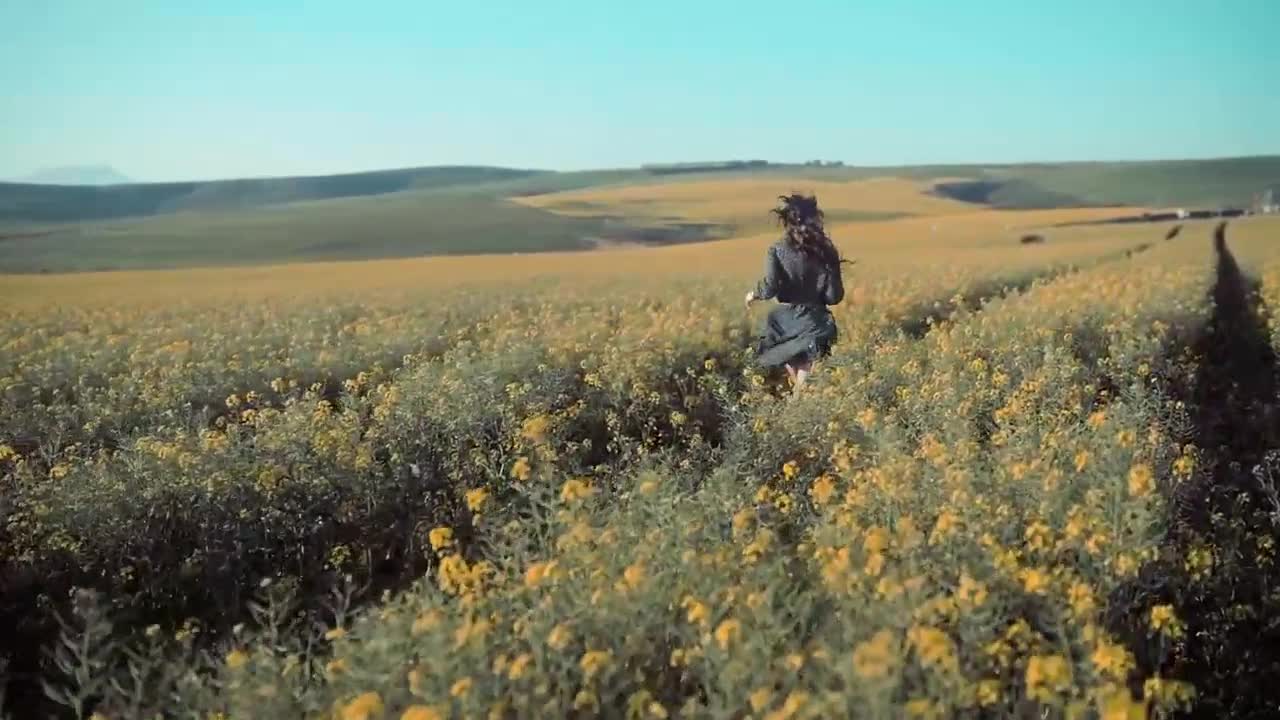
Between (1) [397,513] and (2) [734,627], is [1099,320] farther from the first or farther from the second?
(2) [734,627]

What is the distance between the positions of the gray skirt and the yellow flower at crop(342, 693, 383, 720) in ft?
18.3

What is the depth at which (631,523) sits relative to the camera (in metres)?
4.50

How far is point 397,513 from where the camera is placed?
5.99 meters

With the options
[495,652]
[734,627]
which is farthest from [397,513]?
[734,627]

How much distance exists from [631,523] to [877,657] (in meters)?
1.86

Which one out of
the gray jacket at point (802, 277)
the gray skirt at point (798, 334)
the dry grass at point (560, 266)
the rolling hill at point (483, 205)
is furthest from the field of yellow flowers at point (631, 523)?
the rolling hill at point (483, 205)

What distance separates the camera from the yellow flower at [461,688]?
2.77m

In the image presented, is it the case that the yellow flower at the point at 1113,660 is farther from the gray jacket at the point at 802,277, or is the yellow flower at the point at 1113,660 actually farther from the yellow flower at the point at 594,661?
the gray jacket at the point at 802,277

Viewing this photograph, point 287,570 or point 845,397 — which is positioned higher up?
point 845,397

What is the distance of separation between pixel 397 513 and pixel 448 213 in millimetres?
35298

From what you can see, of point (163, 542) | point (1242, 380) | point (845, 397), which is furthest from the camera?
point (1242, 380)

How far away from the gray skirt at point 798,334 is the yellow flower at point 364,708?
18.3ft

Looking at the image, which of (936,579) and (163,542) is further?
(163,542)

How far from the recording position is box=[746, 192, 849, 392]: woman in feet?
25.4
